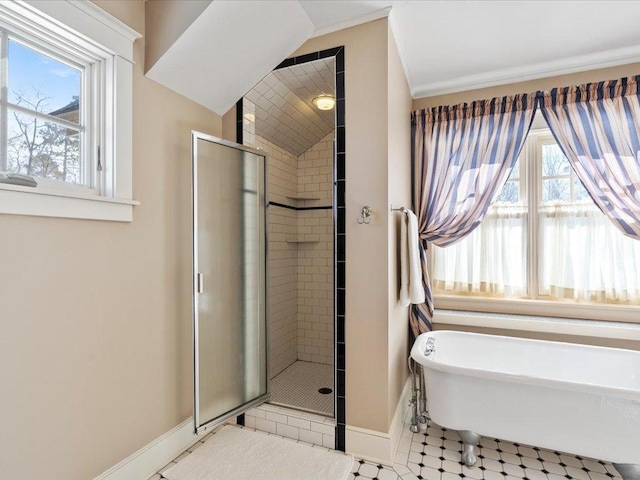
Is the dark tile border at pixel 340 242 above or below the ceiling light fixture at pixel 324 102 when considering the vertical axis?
below

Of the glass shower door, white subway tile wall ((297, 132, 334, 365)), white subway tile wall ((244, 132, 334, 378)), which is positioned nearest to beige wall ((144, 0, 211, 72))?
the glass shower door

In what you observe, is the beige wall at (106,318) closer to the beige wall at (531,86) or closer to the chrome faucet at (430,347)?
the chrome faucet at (430,347)

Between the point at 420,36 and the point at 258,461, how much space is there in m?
2.92

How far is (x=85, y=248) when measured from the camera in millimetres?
1600

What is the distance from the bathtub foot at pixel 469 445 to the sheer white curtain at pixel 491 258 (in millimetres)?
1244

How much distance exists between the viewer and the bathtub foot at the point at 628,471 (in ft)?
5.89

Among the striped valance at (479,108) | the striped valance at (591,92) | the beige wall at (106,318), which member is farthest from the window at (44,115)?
the striped valance at (591,92)

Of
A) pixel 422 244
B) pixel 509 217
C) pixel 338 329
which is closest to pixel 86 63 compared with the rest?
pixel 338 329

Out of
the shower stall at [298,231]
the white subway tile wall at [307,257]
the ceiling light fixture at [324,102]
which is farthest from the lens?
the white subway tile wall at [307,257]

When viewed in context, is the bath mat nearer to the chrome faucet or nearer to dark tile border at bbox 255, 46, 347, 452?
dark tile border at bbox 255, 46, 347, 452

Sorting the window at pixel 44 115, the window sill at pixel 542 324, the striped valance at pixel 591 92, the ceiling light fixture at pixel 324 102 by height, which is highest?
the ceiling light fixture at pixel 324 102

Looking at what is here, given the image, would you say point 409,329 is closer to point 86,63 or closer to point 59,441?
point 59,441

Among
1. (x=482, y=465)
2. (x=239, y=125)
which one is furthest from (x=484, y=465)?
(x=239, y=125)

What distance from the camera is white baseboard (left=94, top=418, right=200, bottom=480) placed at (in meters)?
1.75
